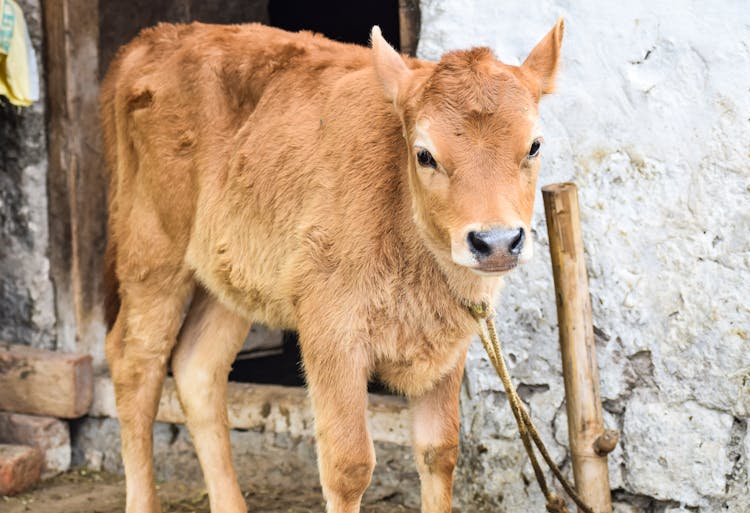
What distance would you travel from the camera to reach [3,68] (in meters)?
6.11

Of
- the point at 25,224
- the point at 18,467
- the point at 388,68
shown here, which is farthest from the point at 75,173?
the point at 388,68

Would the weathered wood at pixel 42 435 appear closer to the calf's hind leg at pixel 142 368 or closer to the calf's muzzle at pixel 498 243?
the calf's hind leg at pixel 142 368

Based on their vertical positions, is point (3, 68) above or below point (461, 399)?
above

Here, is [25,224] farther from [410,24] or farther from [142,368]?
[410,24]

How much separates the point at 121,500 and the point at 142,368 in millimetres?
1135

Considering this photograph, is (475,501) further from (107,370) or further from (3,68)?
(3,68)

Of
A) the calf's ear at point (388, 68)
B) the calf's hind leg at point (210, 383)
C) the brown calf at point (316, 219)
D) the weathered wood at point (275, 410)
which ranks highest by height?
the calf's ear at point (388, 68)

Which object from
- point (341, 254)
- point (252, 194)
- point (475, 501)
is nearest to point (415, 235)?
point (341, 254)

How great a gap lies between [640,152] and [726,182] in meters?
0.39

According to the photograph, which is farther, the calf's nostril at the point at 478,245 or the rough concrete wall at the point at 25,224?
the rough concrete wall at the point at 25,224

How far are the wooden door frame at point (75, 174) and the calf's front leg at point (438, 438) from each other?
8.20 feet

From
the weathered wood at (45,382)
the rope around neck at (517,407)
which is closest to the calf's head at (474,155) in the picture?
the rope around neck at (517,407)

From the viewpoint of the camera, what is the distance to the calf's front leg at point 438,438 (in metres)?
4.70

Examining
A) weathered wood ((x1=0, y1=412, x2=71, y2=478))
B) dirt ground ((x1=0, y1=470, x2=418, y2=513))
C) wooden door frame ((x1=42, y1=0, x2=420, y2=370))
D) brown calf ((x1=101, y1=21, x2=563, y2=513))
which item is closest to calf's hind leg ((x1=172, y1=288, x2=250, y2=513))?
brown calf ((x1=101, y1=21, x2=563, y2=513))
